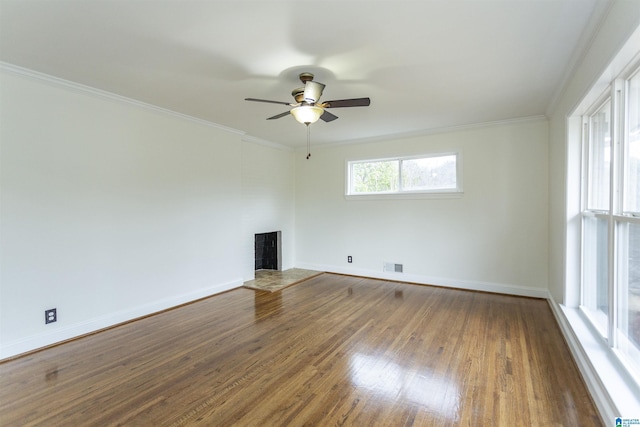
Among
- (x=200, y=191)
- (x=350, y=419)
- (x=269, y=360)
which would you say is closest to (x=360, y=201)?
(x=200, y=191)

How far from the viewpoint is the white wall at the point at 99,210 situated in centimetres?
259

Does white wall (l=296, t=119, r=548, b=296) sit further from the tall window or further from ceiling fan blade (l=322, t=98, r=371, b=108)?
ceiling fan blade (l=322, t=98, r=371, b=108)

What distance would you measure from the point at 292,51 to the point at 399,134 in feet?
9.87

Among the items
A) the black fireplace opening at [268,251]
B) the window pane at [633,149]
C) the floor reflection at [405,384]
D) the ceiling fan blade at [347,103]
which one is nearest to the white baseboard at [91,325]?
the black fireplace opening at [268,251]

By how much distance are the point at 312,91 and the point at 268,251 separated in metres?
4.08

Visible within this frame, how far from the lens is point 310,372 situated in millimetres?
2305

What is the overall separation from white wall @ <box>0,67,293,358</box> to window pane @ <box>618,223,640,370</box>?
170 inches

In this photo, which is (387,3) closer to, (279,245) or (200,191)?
(200,191)

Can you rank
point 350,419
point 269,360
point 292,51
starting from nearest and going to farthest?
point 350,419, point 292,51, point 269,360

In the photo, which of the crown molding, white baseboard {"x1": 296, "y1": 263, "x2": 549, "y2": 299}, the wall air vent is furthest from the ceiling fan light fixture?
white baseboard {"x1": 296, "y1": 263, "x2": 549, "y2": 299}

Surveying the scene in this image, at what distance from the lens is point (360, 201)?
17.8 feet

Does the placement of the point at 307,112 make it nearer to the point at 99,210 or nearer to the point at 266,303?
the point at 99,210

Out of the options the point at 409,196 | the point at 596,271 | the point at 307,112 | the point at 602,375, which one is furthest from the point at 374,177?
the point at 602,375

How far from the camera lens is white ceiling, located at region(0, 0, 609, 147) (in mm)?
1854
